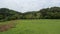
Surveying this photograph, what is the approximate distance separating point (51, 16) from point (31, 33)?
Answer: 44064mm

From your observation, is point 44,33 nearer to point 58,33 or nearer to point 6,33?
point 58,33

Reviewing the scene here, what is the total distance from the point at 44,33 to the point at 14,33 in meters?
5.09

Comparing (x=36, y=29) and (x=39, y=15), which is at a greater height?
(x=36, y=29)

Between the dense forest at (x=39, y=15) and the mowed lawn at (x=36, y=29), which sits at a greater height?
the mowed lawn at (x=36, y=29)

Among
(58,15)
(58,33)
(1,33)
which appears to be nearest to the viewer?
(58,33)

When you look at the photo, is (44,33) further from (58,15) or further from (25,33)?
(58,15)

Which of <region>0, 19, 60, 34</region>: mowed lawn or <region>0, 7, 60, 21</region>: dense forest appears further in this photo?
<region>0, 7, 60, 21</region>: dense forest

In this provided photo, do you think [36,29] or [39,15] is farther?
[39,15]

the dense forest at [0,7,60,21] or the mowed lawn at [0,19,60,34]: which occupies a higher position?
the mowed lawn at [0,19,60,34]

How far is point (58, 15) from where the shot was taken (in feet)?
219

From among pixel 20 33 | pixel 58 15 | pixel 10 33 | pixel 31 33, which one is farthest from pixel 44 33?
pixel 58 15

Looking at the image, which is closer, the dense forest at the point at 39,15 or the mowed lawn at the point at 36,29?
the mowed lawn at the point at 36,29

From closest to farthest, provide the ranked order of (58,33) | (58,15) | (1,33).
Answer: (58,33)
(1,33)
(58,15)

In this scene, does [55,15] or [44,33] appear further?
[55,15]
